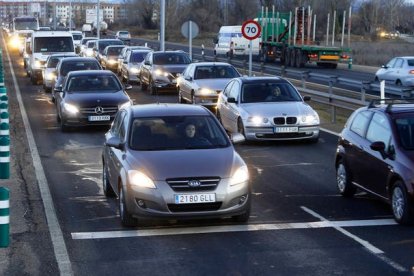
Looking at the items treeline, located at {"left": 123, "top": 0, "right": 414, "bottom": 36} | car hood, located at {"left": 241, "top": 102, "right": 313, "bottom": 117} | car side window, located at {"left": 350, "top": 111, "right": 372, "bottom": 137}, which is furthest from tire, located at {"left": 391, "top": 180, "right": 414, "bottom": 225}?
treeline, located at {"left": 123, "top": 0, "right": 414, "bottom": 36}

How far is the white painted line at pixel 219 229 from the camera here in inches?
383

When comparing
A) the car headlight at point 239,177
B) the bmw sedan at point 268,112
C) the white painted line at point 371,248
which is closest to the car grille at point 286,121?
the bmw sedan at point 268,112

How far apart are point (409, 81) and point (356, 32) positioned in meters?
78.0

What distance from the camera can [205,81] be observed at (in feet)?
83.8

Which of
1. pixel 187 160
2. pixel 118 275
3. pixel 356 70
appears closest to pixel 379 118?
pixel 187 160

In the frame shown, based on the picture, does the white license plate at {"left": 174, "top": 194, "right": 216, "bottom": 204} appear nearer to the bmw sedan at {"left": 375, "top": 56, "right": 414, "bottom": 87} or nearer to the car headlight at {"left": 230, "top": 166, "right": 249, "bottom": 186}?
the car headlight at {"left": 230, "top": 166, "right": 249, "bottom": 186}

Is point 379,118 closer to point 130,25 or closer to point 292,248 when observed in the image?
point 292,248

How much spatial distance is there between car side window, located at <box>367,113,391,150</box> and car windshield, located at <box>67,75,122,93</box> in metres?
11.3

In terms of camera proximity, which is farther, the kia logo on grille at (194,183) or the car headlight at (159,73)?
the car headlight at (159,73)

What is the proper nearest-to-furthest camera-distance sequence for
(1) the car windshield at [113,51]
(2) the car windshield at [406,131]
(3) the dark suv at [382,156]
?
1. (3) the dark suv at [382,156]
2. (2) the car windshield at [406,131]
3. (1) the car windshield at [113,51]

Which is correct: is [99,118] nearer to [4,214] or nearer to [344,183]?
[344,183]

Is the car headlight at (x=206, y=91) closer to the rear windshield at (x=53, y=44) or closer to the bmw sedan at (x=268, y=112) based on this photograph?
the bmw sedan at (x=268, y=112)

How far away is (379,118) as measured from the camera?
37.6 feet

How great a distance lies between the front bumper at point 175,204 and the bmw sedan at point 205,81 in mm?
15087
